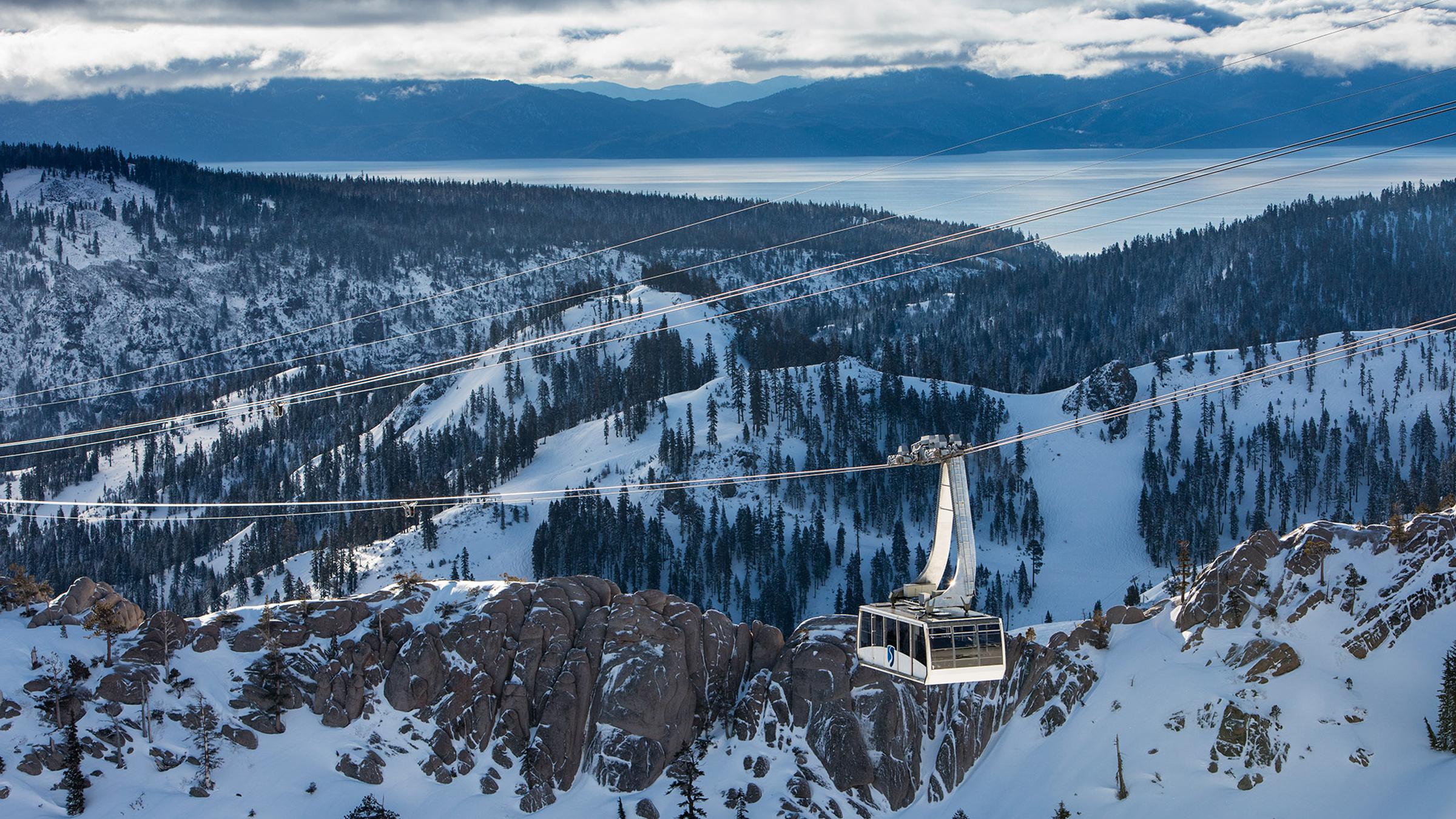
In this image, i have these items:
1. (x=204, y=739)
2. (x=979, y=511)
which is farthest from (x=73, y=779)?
(x=979, y=511)

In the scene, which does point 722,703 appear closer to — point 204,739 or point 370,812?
point 370,812

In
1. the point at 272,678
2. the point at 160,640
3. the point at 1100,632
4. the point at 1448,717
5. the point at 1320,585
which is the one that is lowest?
the point at 1100,632

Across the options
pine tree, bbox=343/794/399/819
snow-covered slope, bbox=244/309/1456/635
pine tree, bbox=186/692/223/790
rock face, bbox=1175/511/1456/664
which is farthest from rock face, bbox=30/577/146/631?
rock face, bbox=1175/511/1456/664

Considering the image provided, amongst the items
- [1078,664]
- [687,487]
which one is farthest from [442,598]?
[687,487]

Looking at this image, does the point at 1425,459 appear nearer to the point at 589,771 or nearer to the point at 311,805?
the point at 589,771

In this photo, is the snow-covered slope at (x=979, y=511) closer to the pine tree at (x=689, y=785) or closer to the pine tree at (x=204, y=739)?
the pine tree at (x=689, y=785)

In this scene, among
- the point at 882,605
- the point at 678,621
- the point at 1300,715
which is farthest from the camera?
the point at 678,621
